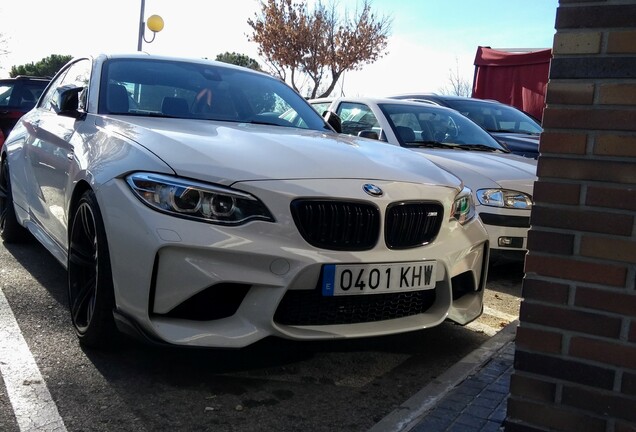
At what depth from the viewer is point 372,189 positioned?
3.11 metres

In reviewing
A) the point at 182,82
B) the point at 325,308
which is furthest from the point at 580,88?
the point at 182,82

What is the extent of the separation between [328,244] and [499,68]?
1078 cm

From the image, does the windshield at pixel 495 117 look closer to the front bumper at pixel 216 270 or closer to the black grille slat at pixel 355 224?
the black grille slat at pixel 355 224

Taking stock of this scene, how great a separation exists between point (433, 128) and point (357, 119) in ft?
2.42

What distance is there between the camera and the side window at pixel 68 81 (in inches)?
176

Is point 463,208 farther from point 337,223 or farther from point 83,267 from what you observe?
point 83,267

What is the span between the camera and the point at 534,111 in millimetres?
12422

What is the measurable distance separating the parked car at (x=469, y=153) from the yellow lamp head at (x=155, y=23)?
7.73 meters

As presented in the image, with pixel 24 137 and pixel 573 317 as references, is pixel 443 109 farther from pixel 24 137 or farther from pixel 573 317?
pixel 573 317

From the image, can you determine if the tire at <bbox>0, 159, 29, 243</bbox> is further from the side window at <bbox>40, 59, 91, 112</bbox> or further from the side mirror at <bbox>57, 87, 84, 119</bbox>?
the side mirror at <bbox>57, 87, 84, 119</bbox>

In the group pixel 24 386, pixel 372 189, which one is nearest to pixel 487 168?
pixel 372 189

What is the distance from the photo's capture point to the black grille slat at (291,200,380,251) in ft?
9.53

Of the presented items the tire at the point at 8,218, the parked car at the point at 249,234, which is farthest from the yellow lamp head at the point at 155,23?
the parked car at the point at 249,234

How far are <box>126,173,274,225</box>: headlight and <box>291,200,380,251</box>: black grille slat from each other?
158 mm
